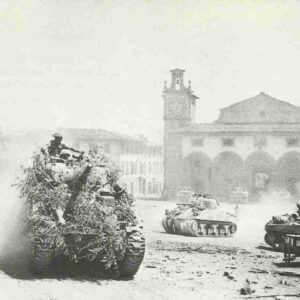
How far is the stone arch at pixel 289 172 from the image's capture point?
4462 cm

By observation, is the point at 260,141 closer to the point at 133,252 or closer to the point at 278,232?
the point at 278,232

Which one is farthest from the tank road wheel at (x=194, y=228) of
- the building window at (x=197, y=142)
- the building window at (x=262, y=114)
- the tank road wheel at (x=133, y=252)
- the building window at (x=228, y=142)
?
the building window at (x=262, y=114)

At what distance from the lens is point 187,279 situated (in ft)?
40.2

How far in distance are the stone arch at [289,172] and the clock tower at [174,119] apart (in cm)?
911

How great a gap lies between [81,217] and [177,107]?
39.1 m

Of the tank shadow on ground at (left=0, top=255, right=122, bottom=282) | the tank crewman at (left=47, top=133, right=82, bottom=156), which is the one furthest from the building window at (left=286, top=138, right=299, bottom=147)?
the tank shadow on ground at (left=0, top=255, right=122, bottom=282)

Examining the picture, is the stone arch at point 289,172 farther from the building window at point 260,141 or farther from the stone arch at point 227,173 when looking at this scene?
the stone arch at point 227,173

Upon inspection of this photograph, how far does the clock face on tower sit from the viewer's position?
50.2 metres

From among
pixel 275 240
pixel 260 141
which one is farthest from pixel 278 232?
pixel 260 141

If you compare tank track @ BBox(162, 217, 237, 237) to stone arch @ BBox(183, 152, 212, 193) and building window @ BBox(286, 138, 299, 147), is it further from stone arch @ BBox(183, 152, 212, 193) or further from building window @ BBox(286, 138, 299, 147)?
stone arch @ BBox(183, 152, 212, 193)

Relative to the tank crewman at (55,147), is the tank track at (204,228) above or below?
below

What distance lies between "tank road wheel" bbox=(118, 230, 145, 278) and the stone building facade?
3302cm

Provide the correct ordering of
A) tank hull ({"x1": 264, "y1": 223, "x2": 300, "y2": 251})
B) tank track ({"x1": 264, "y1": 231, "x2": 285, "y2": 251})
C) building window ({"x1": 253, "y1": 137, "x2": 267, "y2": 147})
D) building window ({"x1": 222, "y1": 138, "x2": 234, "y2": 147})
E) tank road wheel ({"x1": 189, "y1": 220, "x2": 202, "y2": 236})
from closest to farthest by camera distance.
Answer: tank hull ({"x1": 264, "y1": 223, "x2": 300, "y2": 251}) → tank track ({"x1": 264, "y1": 231, "x2": 285, "y2": 251}) → tank road wheel ({"x1": 189, "y1": 220, "x2": 202, "y2": 236}) → building window ({"x1": 253, "y1": 137, "x2": 267, "y2": 147}) → building window ({"x1": 222, "y1": 138, "x2": 234, "y2": 147})

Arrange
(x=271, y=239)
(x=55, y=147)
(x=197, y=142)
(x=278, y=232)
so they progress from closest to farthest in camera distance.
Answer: (x=55, y=147), (x=278, y=232), (x=271, y=239), (x=197, y=142)
